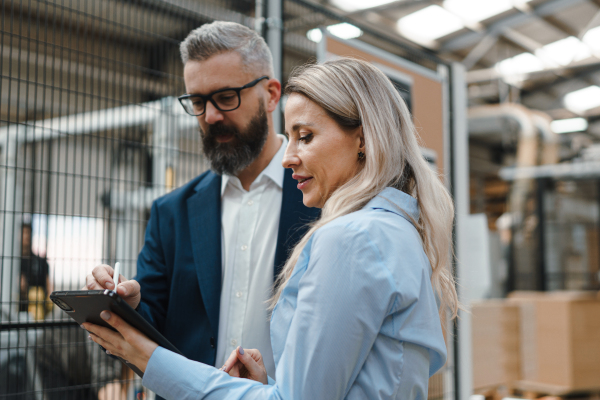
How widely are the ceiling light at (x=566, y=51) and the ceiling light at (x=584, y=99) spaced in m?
1.66

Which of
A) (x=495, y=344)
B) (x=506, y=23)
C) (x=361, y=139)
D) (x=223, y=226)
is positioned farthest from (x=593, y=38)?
(x=361, y=139)

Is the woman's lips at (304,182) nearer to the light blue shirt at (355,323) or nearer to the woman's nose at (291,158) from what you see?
the woman's nose at (291,158)

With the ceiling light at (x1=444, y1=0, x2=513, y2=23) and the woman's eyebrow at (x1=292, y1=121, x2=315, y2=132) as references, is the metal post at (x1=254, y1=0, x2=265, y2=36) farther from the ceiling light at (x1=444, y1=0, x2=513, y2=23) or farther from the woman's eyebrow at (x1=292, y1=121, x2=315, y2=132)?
the ceiling light at (x1=444, y1=0, x2=513, y2=23)

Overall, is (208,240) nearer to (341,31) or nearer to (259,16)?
(259,16)

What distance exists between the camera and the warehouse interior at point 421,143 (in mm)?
1862

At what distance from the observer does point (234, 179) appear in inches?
67.1

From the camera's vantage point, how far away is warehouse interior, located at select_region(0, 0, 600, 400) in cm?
186

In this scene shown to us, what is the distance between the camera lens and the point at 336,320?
0.89 m

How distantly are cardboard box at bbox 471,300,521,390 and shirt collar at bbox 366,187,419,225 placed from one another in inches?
151

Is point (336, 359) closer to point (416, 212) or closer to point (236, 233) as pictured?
point (416, 212)

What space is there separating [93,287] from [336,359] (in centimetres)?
67

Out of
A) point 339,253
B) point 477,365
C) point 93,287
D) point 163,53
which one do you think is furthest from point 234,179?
point 477,365

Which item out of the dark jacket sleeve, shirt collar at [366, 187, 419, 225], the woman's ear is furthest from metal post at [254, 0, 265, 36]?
shirt collar at [366, 187, 419, 225]

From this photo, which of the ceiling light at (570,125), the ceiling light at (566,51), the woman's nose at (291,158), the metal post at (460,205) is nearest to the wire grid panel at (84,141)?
the woman's nose at (291,158)
